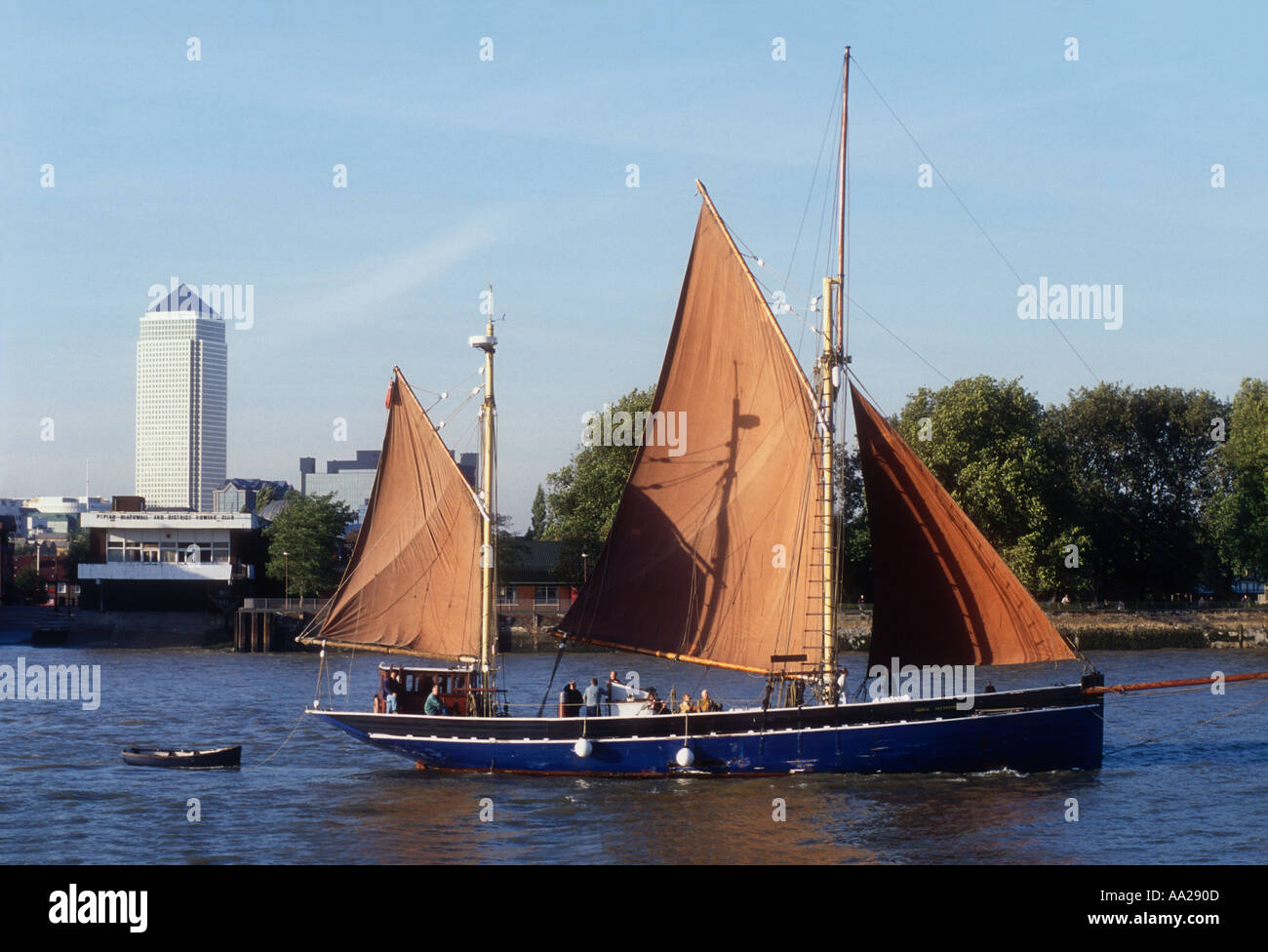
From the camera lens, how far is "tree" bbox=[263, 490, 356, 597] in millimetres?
112312

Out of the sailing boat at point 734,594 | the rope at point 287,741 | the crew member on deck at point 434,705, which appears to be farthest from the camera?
the rope at point 287,741

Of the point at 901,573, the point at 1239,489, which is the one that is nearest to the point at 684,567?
the point at 901,573

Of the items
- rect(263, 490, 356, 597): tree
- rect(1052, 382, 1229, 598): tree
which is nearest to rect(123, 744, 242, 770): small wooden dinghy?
rect(263, 490, 356, 597): tree

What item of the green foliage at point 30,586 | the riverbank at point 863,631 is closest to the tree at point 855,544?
the riverbank at point 863,631

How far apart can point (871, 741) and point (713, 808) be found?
201 inches

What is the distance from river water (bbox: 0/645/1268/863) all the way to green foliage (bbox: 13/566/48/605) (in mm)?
109495

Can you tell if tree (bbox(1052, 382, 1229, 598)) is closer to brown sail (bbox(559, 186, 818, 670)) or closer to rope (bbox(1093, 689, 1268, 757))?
rope (bbox(1093, 689, 1268, 757))

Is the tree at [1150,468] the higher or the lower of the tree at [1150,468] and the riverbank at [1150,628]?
the higher

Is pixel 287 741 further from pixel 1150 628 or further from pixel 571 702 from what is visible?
pixel 1150 628

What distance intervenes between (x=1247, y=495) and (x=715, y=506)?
257 ft

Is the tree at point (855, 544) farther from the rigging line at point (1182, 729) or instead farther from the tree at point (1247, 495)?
the rigging line at point (1182, 729)

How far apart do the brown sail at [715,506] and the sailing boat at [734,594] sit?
61mm

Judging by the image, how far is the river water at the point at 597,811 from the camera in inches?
1198

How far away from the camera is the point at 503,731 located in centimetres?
3925
